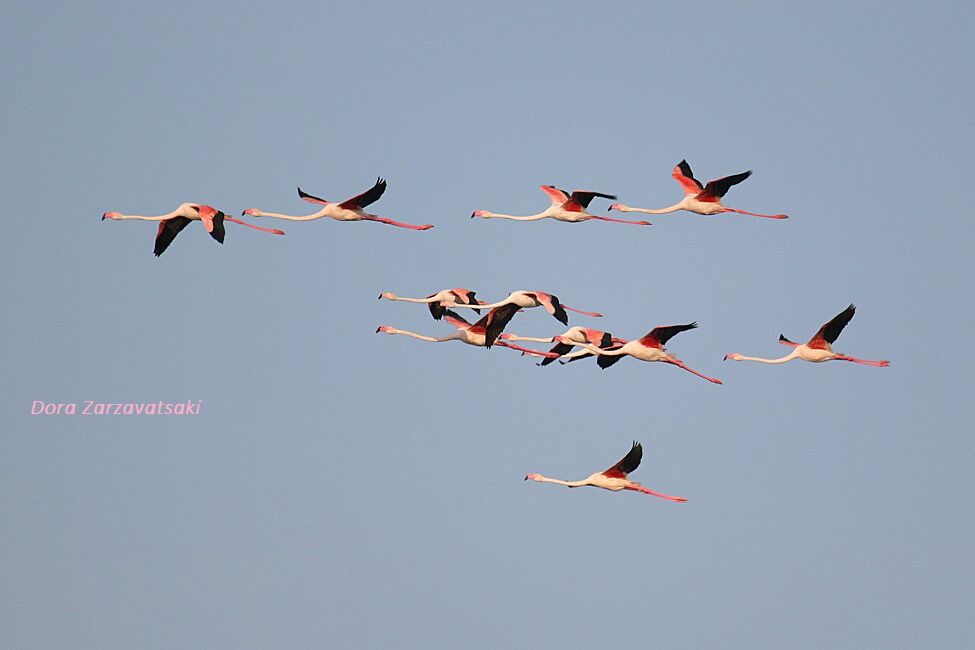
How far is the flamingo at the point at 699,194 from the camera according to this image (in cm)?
3575

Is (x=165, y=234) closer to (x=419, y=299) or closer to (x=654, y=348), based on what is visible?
(x=419, y=299)

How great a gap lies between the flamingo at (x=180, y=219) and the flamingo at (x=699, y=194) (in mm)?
7913

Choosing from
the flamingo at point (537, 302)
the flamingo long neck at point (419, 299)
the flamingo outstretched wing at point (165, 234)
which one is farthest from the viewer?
the flamingo long neck at point (419, 299)

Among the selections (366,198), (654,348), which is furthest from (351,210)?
(654,348)

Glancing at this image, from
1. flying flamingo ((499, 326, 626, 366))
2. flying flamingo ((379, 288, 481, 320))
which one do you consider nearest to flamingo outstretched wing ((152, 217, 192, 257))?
flying flamingo ((379, 288, 481, 320))

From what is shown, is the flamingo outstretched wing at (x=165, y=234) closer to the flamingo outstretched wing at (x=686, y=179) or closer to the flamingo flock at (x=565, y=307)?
the flamingo flock at (x=565, y=307)

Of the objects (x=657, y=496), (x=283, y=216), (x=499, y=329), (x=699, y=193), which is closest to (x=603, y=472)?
(x=657, y=496)

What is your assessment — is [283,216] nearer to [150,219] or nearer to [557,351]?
[150,219]

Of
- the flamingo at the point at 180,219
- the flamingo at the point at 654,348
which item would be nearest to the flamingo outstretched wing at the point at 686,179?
the flamingo at the point at 654,348

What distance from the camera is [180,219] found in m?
35.2

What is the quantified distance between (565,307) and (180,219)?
7472 mm

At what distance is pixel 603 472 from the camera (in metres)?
35.9

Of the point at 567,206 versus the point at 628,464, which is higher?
the point at 567,206

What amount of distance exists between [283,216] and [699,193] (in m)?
8.18
